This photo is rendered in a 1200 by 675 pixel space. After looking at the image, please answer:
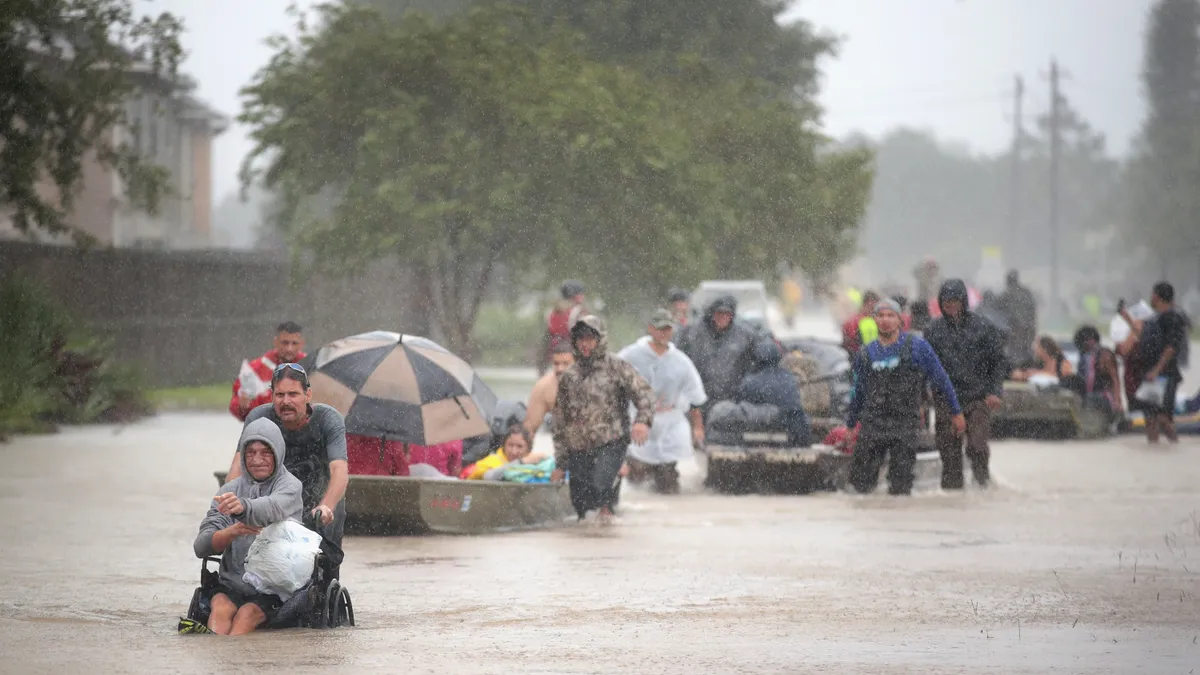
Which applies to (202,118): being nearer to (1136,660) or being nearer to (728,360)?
(728,360)

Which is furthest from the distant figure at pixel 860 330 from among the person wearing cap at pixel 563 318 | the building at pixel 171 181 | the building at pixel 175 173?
the building at pixel 175 173

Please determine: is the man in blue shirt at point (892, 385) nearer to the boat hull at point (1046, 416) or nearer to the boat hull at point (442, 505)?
the boat hull at point (442, 505)

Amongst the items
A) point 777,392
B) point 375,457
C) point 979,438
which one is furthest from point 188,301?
point 375,457

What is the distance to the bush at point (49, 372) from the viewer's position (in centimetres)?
2603

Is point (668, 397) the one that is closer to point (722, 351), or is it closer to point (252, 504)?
point (722, 351)

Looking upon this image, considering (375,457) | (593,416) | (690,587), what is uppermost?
(593,416)

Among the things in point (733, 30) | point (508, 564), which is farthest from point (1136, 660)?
point (733, 30)

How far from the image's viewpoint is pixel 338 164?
37.9 metres

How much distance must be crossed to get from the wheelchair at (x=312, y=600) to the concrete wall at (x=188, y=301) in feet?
64.8

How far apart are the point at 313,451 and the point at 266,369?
4334mm

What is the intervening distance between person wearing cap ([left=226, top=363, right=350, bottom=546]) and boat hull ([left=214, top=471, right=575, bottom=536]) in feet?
11.9

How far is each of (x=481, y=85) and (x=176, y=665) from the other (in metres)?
27.7

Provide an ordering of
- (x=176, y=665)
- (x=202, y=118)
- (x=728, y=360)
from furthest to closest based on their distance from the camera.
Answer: (x=202, y=118) < (x=728, y=360) < (x=176, y=665)

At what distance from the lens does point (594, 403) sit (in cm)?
1661
